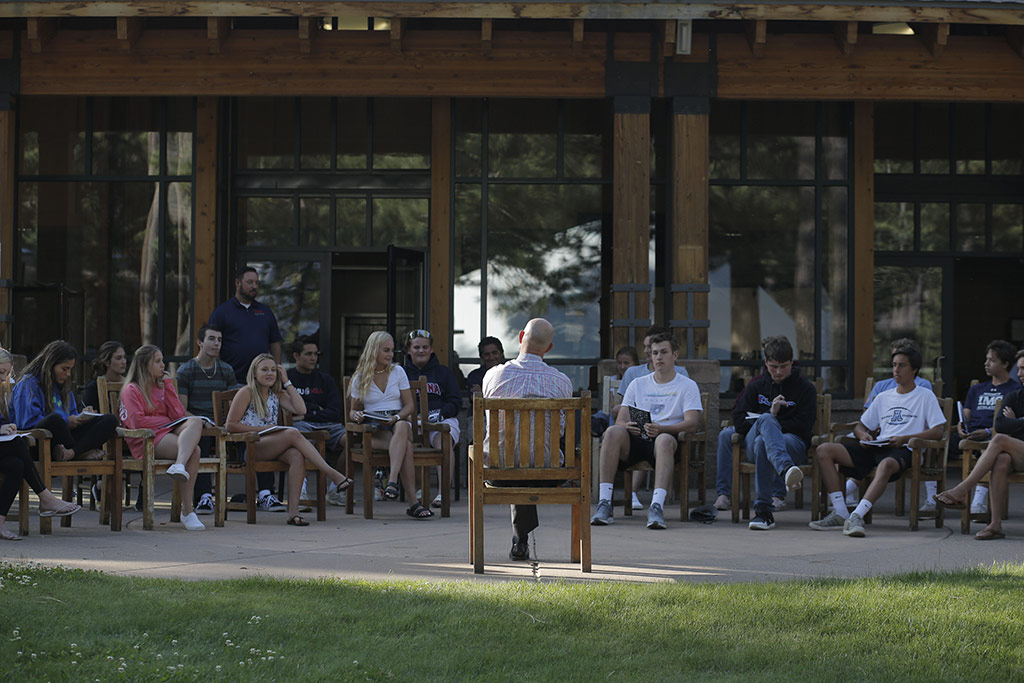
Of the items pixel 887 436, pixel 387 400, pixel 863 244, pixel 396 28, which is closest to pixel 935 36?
pixel 863 244

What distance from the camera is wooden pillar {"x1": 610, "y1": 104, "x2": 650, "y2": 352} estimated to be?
11.5m

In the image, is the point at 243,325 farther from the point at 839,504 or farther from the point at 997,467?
the point at 997,467

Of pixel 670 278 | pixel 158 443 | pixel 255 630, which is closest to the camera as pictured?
pixel 255 630

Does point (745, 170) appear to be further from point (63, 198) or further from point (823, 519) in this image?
point (63, 198)

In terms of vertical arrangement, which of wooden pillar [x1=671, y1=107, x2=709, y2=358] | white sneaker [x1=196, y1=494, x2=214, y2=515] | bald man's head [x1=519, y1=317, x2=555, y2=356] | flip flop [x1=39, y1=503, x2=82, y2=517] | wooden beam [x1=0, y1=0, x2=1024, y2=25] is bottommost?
white sneaker [x1=196, y1=494, x2=214, y2=515]

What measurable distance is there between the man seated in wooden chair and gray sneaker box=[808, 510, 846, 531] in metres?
2.26

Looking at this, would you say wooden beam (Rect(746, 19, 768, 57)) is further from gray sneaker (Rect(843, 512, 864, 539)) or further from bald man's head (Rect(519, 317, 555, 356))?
bald man's head (Rect(519, 317, 555, 356))

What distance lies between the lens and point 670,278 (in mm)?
12789

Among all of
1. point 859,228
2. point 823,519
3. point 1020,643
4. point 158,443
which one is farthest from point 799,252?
point 1020,643

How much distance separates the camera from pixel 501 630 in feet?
16.0

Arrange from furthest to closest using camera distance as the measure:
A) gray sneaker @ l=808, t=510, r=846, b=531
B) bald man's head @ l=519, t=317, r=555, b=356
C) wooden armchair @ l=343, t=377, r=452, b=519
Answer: wooden armchair @ l=343, t=377, r=452, b=519 < gray sneaker @ l=808, t=510, r=846, b=531 < bald man's head @ l=519, t=317, r=555, b=356

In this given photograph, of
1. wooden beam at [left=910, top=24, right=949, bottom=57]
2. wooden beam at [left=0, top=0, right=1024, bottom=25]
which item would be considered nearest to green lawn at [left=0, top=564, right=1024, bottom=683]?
wooden beam at [left=0, top=0, right=1024, bottom=25]

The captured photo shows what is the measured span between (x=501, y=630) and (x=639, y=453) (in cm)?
427

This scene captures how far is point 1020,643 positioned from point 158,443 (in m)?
5.65
